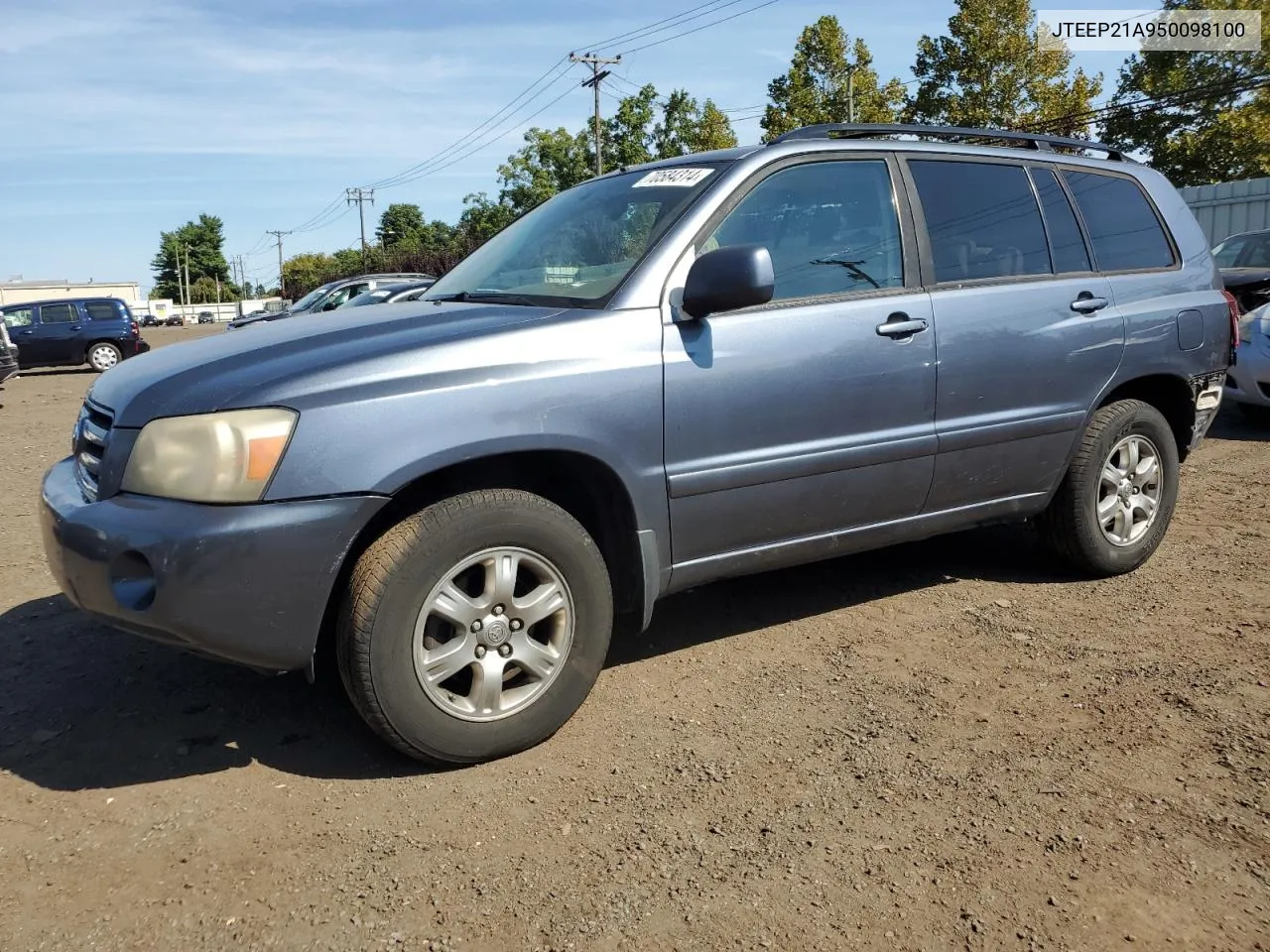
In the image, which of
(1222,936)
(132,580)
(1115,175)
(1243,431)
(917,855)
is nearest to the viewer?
(1222,936)

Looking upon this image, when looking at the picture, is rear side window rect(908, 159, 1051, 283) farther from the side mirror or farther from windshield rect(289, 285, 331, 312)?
windshield rect(289, 285, 331, 312)

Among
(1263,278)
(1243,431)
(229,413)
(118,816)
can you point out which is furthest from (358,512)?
(1263,278)

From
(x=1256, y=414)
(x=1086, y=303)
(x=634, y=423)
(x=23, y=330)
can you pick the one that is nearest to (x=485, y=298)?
(x=634, y=423)

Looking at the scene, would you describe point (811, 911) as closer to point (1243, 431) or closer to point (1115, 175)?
point (1115, 175)

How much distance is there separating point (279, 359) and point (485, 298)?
3.19ft

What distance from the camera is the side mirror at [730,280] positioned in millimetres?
2988

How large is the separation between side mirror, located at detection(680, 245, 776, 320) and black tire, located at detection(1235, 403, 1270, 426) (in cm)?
723

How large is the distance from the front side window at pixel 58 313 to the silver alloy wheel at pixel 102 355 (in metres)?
0.73

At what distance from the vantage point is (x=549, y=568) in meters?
2.92

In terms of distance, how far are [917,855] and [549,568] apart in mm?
1227

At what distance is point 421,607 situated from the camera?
107 inches

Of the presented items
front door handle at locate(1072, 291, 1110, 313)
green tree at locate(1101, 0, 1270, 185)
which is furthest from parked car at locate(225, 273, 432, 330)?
green tree at locate(1101, 0, 1270, 185)

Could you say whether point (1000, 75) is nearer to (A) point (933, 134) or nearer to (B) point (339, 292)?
(B) point (339, 292)

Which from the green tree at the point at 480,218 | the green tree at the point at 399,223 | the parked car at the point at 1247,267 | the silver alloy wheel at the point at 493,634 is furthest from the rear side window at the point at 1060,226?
the green tree at the point at 399,223
